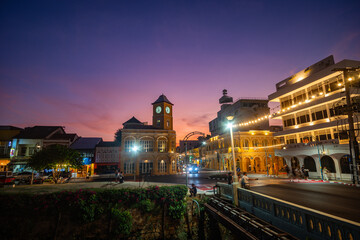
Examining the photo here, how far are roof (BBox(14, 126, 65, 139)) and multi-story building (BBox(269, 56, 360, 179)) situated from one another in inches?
1862

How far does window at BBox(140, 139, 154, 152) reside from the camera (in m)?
40.7

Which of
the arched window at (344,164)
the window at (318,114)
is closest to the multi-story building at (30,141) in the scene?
the window at (318,114)

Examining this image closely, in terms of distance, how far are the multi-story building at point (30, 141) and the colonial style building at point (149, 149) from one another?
47.5 ft

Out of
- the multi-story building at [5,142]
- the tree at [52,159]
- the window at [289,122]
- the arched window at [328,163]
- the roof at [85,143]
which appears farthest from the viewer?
the roof at [85,143]

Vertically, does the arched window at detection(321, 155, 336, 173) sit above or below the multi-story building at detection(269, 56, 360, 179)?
below

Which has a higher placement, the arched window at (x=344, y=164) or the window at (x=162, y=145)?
the window at (x=162, y=145)

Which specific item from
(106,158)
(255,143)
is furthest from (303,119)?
(106,158)

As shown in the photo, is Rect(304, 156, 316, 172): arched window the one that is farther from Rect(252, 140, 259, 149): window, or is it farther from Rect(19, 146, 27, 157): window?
Rect(19, 146, 27, 157): window

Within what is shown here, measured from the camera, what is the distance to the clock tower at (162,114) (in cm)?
4367

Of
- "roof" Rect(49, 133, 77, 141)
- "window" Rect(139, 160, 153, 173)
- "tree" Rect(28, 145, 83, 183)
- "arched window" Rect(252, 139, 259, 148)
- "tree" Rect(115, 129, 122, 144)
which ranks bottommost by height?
"window" Rect(139, 160, 153, 173)

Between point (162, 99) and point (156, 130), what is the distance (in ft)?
28.3

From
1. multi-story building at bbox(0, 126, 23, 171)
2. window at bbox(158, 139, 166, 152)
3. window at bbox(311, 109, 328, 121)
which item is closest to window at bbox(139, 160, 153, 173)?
window at bbox(158, 139, 166, 152)

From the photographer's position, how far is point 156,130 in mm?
41406

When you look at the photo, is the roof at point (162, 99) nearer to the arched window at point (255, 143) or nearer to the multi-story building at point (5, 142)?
the arched window at point (255, 143)
